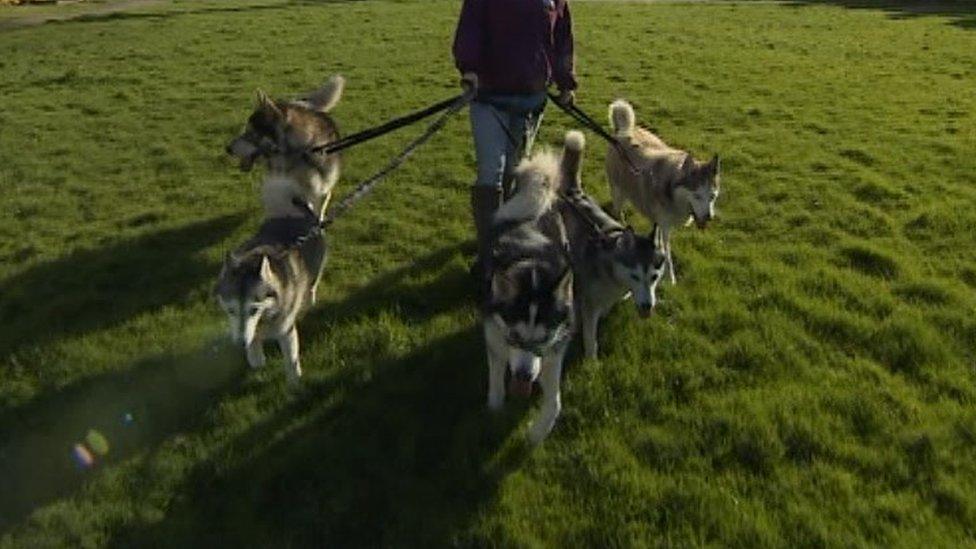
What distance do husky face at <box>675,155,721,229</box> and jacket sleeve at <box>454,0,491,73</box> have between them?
2096mm

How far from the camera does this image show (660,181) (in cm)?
773

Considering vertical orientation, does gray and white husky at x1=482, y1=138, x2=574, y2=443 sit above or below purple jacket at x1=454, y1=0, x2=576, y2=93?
below

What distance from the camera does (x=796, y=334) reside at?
6.48 metres

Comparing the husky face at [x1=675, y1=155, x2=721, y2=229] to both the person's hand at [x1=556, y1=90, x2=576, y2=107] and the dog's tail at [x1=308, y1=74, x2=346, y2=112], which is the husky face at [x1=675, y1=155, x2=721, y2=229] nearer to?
the person's hand at [x1=556, y1=90, x2=576, y2=107]

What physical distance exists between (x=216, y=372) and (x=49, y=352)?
154cm

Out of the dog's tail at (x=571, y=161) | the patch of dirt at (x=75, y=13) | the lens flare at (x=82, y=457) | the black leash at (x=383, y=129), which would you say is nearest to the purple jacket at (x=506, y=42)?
the black leash at (x=383, y=129)

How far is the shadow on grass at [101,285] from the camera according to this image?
735cm

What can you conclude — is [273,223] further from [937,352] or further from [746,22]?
[746,22]

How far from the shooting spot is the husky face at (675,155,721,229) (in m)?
7.36

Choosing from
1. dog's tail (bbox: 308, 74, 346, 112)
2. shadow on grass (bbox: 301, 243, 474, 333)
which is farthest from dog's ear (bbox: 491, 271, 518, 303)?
dog's tail (bbox: 308, 74, 346, 112)

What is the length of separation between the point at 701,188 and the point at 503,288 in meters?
3.04

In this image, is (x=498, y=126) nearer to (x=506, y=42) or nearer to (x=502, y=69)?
(x=502, y=69)

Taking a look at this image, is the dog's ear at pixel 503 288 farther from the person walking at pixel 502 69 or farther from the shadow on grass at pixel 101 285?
the shadow on grass at pixel 101 285

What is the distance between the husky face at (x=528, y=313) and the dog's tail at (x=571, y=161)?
83.8 inches
